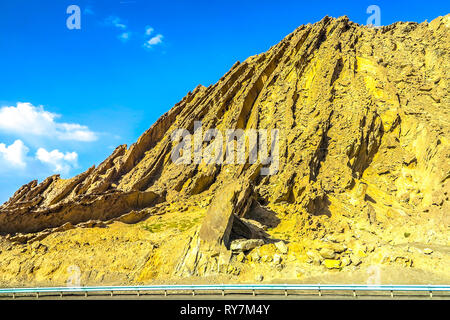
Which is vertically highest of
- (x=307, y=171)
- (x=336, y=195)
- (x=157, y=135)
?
(x=157, y=135)

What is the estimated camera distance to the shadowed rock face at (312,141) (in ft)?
118

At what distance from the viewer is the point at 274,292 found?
57.2 ft

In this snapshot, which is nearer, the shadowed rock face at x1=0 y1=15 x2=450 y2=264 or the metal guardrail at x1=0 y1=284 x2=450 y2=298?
the metal guardrail at x1=0 y1=284 x2=450 y2=298

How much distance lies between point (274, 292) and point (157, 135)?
47.0 meters

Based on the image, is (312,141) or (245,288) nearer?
(245,288)

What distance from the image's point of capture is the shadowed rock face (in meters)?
36.0

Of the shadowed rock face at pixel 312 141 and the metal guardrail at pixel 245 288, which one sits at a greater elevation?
the shadowed rock face at pixel 312 141

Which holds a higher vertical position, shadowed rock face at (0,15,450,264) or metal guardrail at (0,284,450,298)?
shadowed rock face at (0,15,450,264)

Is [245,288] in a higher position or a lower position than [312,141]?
lower

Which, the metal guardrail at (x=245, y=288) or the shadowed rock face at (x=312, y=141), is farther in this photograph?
the shadowed rock face at (x=312, y=141)

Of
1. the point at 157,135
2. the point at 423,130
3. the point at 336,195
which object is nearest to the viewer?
the point at 336,195

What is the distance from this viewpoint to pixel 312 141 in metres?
43.2
